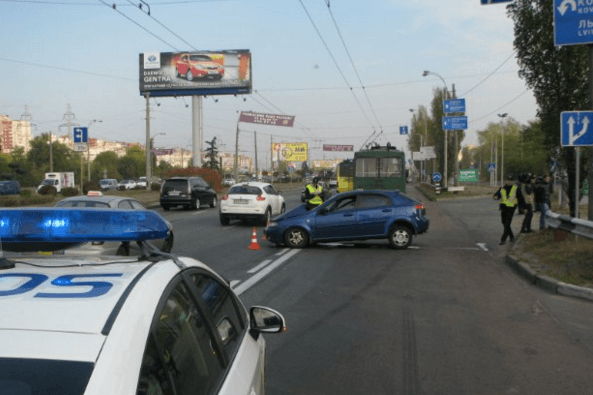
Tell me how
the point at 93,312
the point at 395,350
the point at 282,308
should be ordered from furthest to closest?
the point at 282,308 < the point at 395,350 < the point at 93,312

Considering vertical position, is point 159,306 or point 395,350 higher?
point 159,306

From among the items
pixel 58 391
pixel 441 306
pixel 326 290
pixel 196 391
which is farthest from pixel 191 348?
pixel 326 290

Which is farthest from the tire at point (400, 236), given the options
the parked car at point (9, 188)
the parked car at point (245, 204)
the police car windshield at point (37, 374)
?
the parked car at point (9, 188)

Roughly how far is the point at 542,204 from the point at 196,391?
54.0 ft

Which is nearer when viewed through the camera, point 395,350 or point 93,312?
point 93,312

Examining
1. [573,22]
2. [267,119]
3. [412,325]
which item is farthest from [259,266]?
[267,119]

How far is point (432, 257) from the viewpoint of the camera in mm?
14195

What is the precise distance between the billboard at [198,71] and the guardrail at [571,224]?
55.0m

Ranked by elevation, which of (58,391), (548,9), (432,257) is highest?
(548,9)

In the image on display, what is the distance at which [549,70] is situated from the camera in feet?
53.4

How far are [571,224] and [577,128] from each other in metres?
2.27

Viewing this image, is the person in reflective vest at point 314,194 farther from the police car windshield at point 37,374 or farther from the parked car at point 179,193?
the police car windshield at point 37,374

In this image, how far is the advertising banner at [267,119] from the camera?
64.7 meters

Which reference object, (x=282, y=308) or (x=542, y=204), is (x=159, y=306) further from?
(x=542, y=204)
